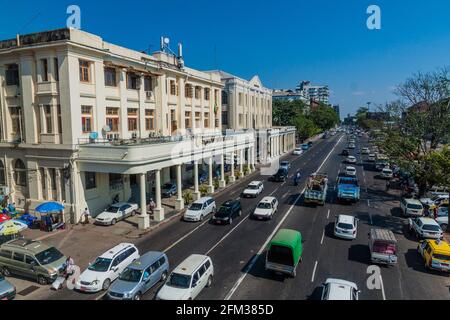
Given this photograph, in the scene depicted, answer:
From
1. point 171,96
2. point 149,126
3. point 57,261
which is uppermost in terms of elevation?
point 171,96

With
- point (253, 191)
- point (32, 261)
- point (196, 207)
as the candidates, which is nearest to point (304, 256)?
point (196, 207)

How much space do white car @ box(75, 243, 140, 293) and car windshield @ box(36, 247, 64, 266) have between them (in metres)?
2.53

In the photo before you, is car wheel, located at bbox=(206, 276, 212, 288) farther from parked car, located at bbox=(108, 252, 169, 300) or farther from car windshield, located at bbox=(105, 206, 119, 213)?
car windshield, located at bbox=(105, 206, 119, 213)

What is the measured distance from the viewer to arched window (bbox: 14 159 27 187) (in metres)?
31.5

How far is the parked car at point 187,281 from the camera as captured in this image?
1482 centimetres

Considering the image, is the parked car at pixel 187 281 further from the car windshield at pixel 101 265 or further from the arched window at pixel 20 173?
the arched window at pixel 20 173

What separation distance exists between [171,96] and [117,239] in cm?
2109

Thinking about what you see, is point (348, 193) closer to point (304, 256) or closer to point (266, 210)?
point (266, 210)

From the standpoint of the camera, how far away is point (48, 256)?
18.7m

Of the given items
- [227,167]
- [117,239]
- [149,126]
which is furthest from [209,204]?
[227,167]

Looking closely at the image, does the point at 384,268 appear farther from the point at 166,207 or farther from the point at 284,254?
the point at 166,207

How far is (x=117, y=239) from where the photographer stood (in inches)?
974

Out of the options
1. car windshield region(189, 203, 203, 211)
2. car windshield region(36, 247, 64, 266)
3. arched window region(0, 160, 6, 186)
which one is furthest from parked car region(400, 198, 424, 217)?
arched window region(0, 160, 6, 186)

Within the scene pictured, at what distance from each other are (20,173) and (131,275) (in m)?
22.8
